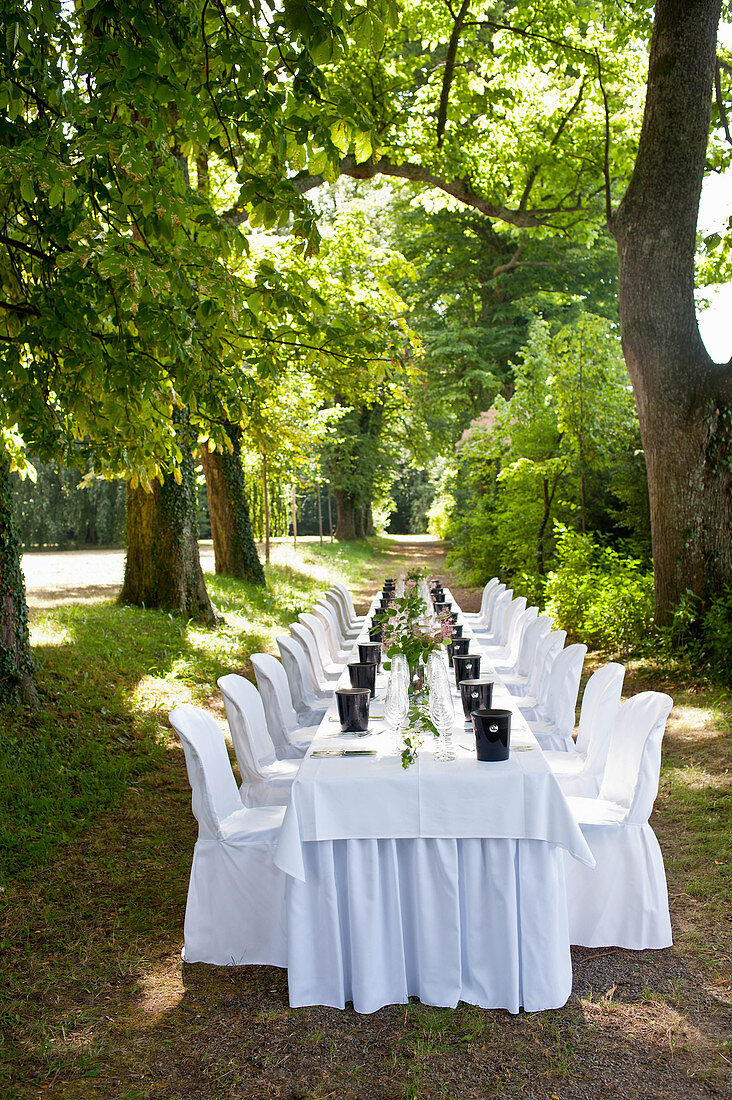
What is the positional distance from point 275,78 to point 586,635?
26.2 ft

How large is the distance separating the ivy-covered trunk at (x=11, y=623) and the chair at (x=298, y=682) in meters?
1.98

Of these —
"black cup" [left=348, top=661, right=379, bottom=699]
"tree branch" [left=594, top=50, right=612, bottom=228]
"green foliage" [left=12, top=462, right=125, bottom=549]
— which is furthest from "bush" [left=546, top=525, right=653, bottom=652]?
"green foliage" [left=12, top=462, right=125, bottom=549]

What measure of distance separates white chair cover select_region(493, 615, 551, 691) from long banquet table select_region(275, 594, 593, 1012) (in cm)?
309

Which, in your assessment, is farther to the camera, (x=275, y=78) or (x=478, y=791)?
(x=275, y=78)

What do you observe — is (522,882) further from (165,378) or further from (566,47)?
(566,47)

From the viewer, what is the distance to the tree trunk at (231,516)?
44.9 ft

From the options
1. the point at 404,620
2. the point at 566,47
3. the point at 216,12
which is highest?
the point at 566,47

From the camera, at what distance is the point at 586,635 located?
10.4 m

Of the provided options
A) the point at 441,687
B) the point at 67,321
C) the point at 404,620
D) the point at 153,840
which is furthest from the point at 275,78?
the point at 153,840

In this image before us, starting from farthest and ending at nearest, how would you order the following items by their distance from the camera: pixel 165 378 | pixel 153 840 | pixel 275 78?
pixel 153 840, pixel 165 378, pixel 275 78

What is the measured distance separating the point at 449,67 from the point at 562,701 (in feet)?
23.7

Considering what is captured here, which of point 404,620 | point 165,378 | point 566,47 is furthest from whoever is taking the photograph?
point 566,47

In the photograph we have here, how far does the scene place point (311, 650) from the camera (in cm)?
650

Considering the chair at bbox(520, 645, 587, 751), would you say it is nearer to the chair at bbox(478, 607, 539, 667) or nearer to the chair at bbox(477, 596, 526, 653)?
the chair at bbox(478, 607, 539, 667)
